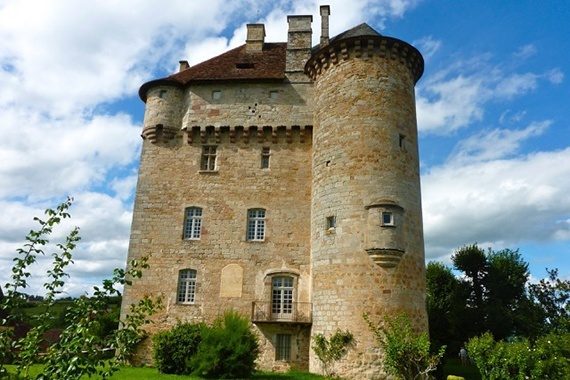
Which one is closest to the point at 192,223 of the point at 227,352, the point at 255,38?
the point at 227,352

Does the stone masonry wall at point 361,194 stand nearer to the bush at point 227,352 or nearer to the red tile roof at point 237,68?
the bush at point 227,352

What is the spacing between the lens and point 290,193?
2042cm

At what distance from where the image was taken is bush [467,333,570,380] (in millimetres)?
12930

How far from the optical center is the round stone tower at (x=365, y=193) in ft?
53.6

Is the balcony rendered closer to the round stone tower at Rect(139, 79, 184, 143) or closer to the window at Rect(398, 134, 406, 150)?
the window at Rect(398, 134, 406, 150)

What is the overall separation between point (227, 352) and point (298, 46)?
14.4 metres

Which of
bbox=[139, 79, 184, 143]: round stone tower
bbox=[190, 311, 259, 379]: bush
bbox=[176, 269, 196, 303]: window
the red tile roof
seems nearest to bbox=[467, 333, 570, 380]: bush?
bbox=[190, 311, 259, 379]: bush

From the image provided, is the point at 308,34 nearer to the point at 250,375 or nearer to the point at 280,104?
Result: the point at 280,104

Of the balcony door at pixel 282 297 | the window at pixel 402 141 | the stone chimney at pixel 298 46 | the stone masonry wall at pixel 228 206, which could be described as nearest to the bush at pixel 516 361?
the stone masonry wall at pixel 228 206

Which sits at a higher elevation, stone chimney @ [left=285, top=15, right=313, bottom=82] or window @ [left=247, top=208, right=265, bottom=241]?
stone chimney @ [left=285, top=15, right=313, bottom=82]

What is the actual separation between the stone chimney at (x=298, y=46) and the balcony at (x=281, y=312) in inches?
404

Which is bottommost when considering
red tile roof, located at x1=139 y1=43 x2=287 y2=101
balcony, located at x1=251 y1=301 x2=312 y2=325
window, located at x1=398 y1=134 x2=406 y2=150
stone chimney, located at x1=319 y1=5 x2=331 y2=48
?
balcony, located at x1=251 y1=301 x2=312 y2=325

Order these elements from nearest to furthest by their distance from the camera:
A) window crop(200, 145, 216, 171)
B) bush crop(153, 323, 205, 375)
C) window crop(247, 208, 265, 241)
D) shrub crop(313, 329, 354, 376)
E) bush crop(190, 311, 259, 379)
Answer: bush crop(190, 311, 259, 379) → bush crop(153, 323, 205, 375) → shrub crop(313, 329, 354, 376) → window crop(247, 208, 265, 241) → window crop(200, 145, 216, 171)

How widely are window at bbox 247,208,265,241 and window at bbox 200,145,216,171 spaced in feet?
9.68
